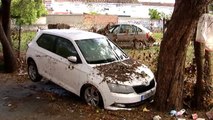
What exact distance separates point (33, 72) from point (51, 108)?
2798mm

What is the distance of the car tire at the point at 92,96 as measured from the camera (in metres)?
8.15

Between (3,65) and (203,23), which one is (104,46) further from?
(3,65)

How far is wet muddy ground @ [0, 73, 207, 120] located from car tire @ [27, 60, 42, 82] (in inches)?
14.9

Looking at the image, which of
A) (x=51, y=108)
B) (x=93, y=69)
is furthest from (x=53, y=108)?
(x=93, y=69)

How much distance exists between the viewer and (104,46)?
30.9ft

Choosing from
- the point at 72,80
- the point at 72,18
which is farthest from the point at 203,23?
the point at 72,18

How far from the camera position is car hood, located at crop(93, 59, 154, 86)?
8070mm

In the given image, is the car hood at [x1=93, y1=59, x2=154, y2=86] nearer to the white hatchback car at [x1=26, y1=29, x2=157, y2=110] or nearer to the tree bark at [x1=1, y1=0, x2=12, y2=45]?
the white hatchback car at [x1=26, y1=29, x2=157, y2=110]

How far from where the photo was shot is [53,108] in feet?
27.3

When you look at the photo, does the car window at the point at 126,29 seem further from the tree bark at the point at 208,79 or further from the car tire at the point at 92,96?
the car tire at the point at 92,96

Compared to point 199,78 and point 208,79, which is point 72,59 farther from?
point 208,79

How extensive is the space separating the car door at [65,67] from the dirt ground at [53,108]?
1.44 feet

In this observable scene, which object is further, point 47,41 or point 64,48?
point 47,41

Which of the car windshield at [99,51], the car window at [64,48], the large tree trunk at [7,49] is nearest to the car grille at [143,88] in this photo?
the car windshield at [99,51]
